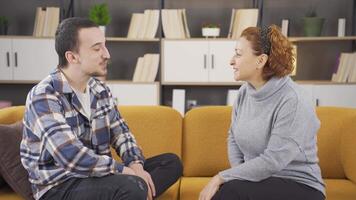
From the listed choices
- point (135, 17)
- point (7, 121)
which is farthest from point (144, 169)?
point (135, 17)

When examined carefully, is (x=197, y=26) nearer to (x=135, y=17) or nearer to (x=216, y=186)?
(x=135, y=17)

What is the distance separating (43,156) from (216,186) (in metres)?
0.71

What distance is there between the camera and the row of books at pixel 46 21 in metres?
3.82

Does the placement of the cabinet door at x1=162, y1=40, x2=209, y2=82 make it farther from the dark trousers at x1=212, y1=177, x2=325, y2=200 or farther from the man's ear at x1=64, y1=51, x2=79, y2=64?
the dark trousers at x1=212, y1=177, x2=325, y2=200

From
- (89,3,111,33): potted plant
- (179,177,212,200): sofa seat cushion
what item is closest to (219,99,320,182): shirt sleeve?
(179,177,212,200): sofa seat cushion

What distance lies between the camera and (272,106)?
1.76 m

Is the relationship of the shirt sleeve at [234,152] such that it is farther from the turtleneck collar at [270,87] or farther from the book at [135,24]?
the book at [135,24]

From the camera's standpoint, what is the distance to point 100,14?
12.5ft

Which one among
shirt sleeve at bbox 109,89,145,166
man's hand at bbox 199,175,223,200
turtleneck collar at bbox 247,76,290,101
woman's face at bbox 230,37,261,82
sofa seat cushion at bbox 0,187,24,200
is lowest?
sofa seat cushion at bbox 0,187,24,200

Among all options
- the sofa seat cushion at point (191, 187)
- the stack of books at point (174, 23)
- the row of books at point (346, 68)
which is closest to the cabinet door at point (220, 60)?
the stack of books at point (174, 23)

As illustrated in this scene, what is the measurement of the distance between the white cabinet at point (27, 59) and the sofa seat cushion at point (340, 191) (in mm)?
2727

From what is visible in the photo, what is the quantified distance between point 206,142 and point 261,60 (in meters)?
0.63

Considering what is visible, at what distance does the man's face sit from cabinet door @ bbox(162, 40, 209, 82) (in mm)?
2048

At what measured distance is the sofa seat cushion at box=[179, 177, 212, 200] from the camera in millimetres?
1966
